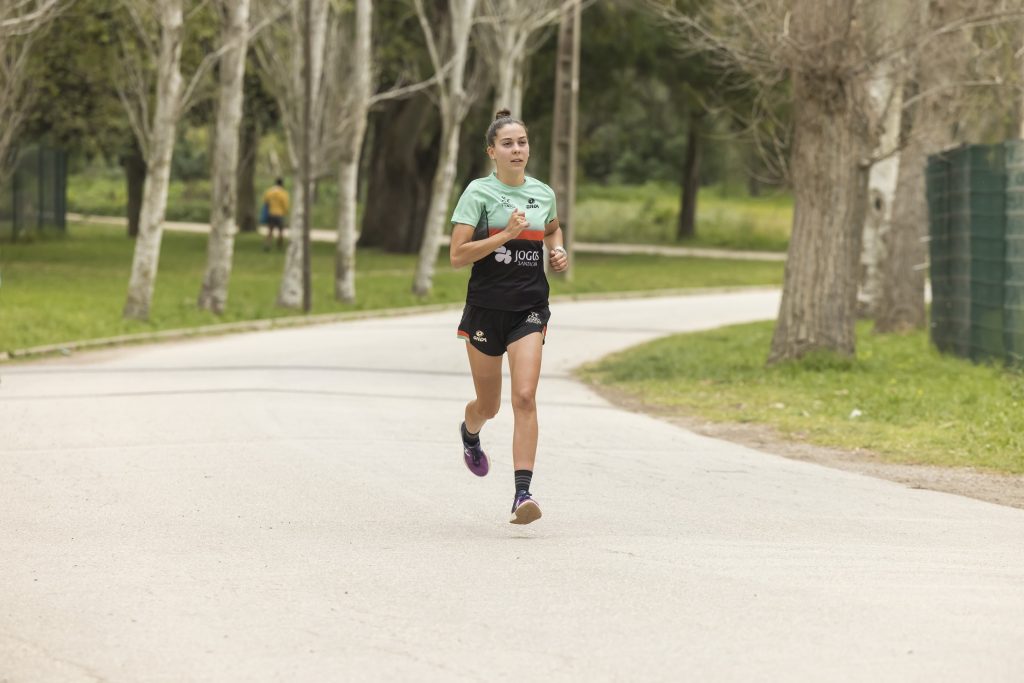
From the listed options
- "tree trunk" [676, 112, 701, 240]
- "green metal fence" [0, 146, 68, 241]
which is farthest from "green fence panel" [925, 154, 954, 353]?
"tree trunk" [676, 112, 701, 240]

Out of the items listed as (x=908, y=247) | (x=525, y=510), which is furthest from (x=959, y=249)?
(x=525, y=510)

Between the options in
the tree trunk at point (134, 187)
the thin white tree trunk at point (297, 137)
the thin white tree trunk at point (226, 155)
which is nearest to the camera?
the thin white tree trunk at point (226, 155)

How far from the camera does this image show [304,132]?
2678 cm

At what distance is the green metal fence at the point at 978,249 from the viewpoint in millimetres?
16609

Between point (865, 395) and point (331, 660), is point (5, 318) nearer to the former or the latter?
point (865, 395)

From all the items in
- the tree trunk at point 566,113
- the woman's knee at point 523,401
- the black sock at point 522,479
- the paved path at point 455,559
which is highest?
the tree trunk at point 566,113

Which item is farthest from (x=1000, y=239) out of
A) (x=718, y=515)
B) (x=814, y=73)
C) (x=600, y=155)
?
(x=600, y=155)

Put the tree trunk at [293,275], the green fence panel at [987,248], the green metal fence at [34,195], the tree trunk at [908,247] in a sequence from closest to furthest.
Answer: the green fence panel at [987,248] → the tree trunk at [908,247] → the tree trunk at [293,275] → the green metal fence at [34,195]

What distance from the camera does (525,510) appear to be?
805 cm

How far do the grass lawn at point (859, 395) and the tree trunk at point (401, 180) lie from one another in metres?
26.1

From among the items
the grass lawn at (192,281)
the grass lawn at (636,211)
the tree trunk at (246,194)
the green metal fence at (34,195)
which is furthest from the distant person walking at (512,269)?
the tree trunk at (246,194)

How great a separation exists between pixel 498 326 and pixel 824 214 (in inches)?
380

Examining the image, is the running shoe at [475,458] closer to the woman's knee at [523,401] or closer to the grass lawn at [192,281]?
the woman's knee at [523,401]

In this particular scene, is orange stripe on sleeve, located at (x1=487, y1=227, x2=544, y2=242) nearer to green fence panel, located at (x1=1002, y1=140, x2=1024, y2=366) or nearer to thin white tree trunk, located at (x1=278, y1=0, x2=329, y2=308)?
green fence panel, located at (x1=1002, y1=140, x2=1024, y2=366)
